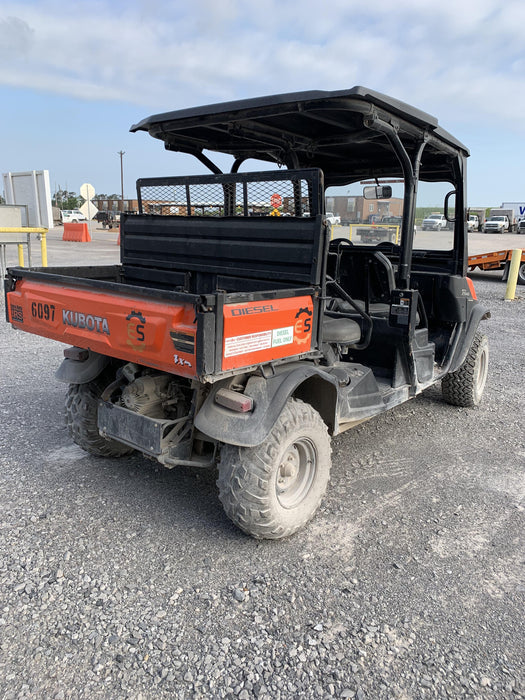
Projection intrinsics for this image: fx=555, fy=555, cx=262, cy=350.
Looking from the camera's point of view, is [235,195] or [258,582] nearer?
[258,582]

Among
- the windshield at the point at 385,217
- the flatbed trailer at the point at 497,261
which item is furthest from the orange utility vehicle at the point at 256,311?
the flatbed trailer at the point at 497,261

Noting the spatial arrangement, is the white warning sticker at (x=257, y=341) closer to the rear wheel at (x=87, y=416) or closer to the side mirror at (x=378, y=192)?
the rear wheel at (x=87, y=416)

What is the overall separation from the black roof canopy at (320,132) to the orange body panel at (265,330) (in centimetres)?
111

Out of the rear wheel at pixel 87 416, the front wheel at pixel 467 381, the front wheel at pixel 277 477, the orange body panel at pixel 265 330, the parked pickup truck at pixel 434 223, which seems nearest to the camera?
the orange body panel at pixel 265 330

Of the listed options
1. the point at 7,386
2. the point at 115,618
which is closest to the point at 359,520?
the point at 115,618

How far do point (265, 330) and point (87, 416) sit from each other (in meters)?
1.71

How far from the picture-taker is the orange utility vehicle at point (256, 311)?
2.76m

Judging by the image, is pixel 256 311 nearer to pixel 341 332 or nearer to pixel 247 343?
pixel 247 343

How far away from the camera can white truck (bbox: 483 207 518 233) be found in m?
39.1

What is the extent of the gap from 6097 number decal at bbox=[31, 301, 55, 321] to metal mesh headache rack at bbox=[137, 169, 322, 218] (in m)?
1.16

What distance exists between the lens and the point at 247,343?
2.63m

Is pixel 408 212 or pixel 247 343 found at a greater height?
pixel 408 212

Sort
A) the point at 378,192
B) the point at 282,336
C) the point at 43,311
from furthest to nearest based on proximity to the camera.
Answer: the point at 378,192
the point at 43,311
the point at 282,336

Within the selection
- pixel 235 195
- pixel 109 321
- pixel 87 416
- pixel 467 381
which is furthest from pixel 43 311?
pixel 467 381
